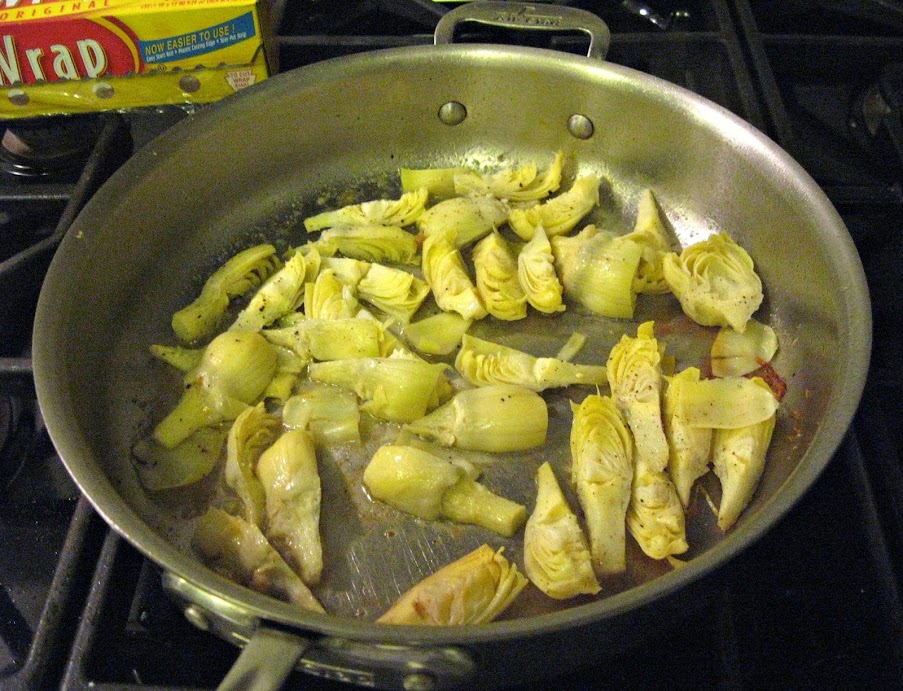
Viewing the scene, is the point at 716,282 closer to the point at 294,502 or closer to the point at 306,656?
the point at 294,502

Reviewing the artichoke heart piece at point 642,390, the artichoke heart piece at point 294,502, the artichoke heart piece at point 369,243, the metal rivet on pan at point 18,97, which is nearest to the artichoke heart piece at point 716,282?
the artichoke heart piece at point 642,390

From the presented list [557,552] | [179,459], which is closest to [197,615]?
[179,459]

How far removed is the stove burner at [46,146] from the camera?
1733 millimetres

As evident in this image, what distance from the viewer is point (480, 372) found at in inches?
57.6

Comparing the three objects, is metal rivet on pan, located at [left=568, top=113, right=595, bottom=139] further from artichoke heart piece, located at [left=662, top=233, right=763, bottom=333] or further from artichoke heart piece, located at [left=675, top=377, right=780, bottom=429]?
artichoke heart piece, located at [left=675, top=377, right=780, bottom=429]

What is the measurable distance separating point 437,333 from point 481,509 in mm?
425

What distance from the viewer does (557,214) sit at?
173cm

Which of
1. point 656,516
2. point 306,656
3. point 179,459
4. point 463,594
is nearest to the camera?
point 306,656

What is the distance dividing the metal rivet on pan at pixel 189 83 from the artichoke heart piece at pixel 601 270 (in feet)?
3.01

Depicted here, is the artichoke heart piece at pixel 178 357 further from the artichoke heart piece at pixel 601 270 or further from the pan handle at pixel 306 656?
the artichoke heart piece at pixel 601 270

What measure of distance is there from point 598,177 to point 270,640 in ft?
4.44

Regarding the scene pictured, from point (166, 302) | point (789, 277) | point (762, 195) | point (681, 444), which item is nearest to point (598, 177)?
point (762, 195)

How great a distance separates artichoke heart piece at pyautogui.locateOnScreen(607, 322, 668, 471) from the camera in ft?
4.34

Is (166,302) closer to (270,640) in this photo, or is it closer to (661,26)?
(270,640)
